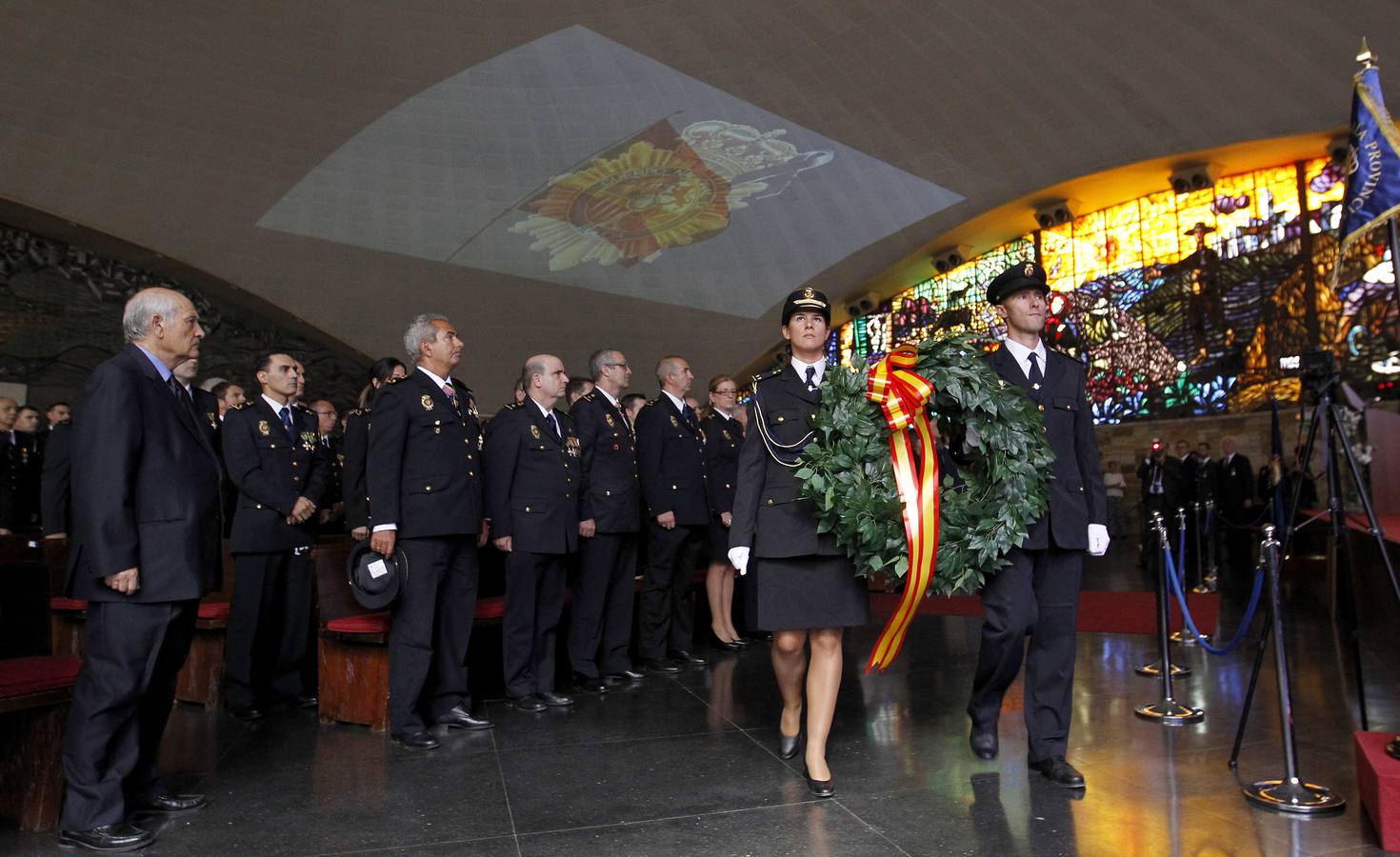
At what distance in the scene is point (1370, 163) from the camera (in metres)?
3.39

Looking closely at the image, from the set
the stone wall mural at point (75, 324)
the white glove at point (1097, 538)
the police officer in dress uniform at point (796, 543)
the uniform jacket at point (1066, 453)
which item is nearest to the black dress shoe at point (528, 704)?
the police officer in dress uniform at point (796, 543)

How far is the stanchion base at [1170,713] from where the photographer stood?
4199mm

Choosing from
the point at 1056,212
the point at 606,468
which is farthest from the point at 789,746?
the point at 1056,212

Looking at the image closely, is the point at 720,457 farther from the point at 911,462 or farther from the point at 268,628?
the point at 911,462

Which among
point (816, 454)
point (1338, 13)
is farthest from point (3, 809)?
point (1338, 13)

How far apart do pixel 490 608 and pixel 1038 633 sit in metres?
2.89

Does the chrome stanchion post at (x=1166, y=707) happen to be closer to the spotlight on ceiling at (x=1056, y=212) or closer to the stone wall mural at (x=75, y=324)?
the stone wall mural at (x=75, y=324)

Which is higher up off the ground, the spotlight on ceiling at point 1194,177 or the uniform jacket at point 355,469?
the spotlight on ceiling at point 1194,177

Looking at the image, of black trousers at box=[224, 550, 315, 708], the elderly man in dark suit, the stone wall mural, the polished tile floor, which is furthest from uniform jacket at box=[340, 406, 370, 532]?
the stone wall mural

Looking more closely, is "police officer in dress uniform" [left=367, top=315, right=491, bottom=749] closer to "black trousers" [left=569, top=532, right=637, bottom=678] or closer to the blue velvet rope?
"black trousers" [left=569, top=532, right=637, bottom=678]

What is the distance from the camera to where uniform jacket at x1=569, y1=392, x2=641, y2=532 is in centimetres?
550

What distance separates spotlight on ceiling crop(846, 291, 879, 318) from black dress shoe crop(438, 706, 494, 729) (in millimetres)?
16149

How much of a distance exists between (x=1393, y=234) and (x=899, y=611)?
6.63 ft

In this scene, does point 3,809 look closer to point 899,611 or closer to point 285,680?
point 285,680
